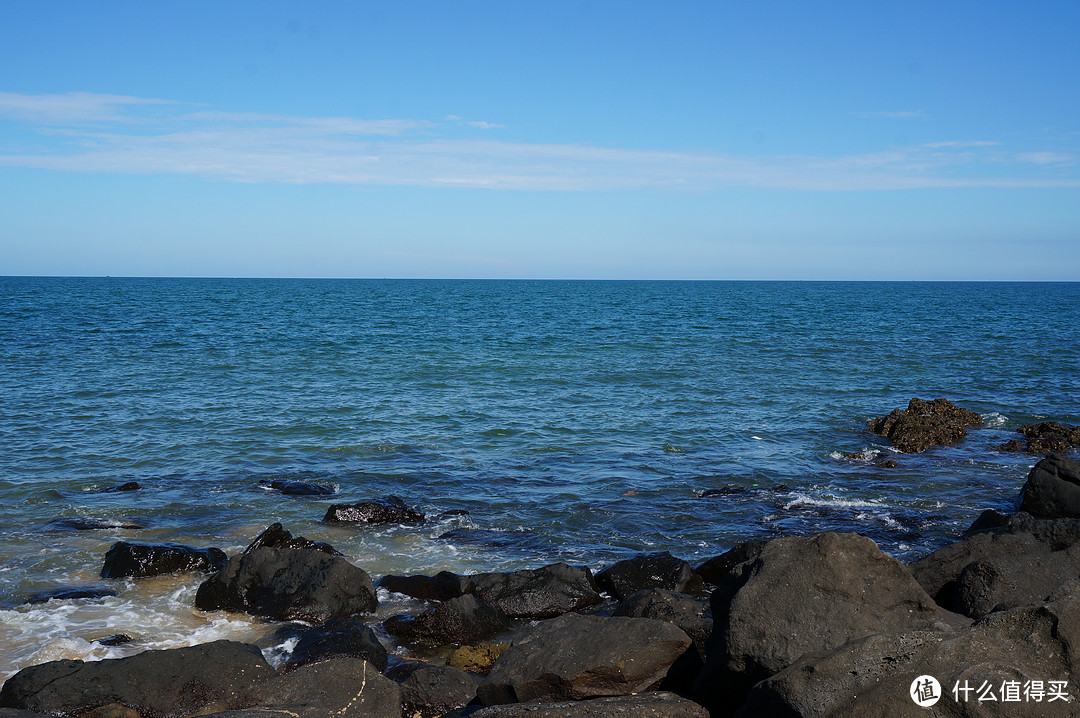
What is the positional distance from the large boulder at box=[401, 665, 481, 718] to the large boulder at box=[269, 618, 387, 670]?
903 millimetres

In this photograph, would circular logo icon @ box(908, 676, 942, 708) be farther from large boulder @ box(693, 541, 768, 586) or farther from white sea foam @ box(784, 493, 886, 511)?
white sea foam @ box(784, 493, 886, 511)

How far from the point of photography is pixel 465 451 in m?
20.1

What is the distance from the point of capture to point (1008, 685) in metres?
5.45

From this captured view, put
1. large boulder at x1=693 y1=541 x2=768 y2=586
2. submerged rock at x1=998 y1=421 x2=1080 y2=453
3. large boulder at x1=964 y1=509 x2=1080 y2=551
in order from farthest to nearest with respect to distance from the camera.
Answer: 1. submerged rock at x1=998 y1=421 x2=1080 y2=453
2. large boulder at x1=693 y1=541 x2=768 y2=586
3. large boulder at x1=964 y1=509 x2=1080 y2=551

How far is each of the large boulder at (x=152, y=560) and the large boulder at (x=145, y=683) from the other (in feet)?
12.5

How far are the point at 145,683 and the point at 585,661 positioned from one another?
13.7 feet

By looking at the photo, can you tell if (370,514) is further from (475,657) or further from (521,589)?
(475,657)

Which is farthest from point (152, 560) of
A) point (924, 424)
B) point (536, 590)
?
point (924, 424)

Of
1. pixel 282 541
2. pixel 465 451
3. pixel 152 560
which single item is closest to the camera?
pixel 152 560

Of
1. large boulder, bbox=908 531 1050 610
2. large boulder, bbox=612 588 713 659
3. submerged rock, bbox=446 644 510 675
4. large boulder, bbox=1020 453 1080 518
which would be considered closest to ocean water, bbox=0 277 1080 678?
large boulder, bbox=1020 453 1080 518

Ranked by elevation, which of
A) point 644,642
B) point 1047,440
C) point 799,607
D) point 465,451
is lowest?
point 465,451

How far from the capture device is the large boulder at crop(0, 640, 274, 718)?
7785mm

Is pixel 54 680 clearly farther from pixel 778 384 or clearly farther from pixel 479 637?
pixel 778 384

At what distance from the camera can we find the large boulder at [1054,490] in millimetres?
14109
